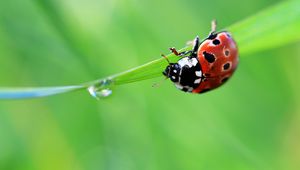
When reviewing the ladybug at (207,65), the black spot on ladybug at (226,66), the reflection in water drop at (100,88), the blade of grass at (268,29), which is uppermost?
the ladybug at (207,65)

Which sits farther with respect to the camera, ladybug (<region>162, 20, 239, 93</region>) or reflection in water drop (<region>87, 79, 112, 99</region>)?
ladybug (<region>162, 20, 239, 93</region>)

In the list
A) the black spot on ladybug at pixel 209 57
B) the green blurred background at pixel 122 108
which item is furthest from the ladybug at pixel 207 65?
the green blurred background at pixel 122 108

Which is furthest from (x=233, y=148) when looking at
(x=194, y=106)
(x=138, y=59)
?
(x=138, y=59)

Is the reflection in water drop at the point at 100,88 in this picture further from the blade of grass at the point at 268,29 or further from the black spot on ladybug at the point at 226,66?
the black spot on ladybug at the point at 226,66

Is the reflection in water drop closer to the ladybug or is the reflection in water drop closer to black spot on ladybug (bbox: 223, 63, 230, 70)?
the ladybug

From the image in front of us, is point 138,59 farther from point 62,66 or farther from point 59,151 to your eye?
point 59,151

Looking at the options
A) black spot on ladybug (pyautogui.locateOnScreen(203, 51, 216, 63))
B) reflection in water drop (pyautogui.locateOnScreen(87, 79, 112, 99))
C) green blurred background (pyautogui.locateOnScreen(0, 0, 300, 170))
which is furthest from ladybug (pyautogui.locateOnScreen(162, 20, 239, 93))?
reflection in water drop (pyautogui.locateOnScreen(87, 79, 112, 99))

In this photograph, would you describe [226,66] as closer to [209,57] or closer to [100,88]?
[209,57]
